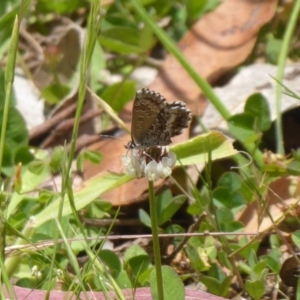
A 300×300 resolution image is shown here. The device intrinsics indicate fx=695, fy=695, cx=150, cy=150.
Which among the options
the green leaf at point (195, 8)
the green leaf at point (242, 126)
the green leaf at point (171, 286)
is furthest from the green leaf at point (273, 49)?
the green leaf at point (171, 286)

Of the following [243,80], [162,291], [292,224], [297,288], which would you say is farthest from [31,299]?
[243,80]

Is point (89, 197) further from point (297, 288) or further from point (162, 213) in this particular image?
point (297, 288)

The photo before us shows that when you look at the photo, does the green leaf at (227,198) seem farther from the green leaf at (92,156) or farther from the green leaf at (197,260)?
the green leaf at (92,156)

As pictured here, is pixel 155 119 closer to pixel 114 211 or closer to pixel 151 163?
pixel 151 163

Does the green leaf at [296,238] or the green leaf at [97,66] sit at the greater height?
the green leaf at [97,66]

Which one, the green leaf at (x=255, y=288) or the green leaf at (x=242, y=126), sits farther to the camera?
the green leaf at (x=242, y=126)

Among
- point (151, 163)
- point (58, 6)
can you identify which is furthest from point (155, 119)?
point (58, 6)
